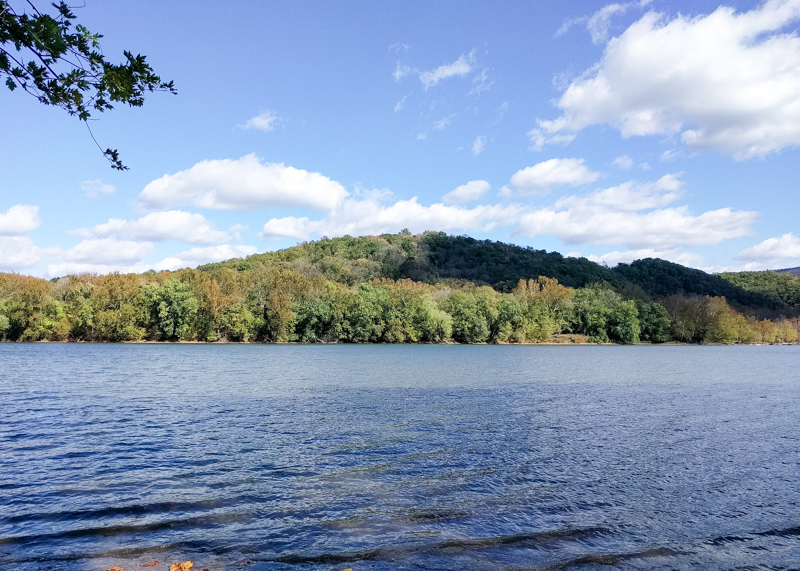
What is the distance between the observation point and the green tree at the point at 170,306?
111 meters

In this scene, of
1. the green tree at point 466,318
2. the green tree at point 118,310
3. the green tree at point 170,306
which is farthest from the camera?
the green tree at point 466,318

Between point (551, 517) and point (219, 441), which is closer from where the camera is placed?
point (551, 517)

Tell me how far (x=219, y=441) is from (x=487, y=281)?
595 ft

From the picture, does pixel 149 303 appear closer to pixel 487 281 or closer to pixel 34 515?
pixel 34 515

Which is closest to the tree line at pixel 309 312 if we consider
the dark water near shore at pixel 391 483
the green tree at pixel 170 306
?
the green tree at pixel 170 306

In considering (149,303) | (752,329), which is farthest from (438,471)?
(752,329)

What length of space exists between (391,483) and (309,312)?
108m

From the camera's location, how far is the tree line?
110 meters

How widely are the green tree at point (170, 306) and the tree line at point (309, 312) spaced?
222mm

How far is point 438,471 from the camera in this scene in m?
16.5

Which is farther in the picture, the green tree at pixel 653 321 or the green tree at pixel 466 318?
the green tree at pixel 653 321

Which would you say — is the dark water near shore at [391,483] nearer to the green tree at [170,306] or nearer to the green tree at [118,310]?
the green tree at [170,306]

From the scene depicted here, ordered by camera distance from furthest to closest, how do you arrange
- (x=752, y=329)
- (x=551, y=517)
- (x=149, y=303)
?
(x=752, y=329) < (x=149, y=303) < (x=551, y=517)

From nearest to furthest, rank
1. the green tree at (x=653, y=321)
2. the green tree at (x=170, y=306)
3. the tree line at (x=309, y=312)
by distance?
the tree line at (x=309, y=312) < the green tree at (x=170, y=306) < the green tree at (x=653, y=321)
